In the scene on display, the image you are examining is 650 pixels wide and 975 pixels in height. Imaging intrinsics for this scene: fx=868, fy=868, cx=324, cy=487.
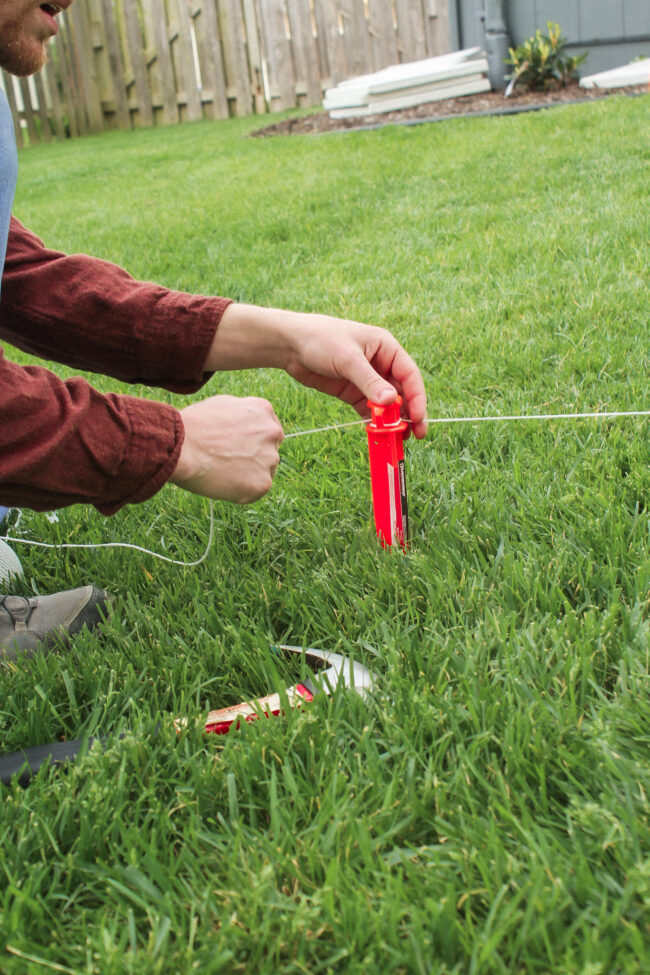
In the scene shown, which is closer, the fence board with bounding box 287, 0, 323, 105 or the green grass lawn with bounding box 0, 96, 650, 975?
the green grass lawn with bounding box 0, 96, 650, 975

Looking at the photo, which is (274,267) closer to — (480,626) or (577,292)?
(577,292)

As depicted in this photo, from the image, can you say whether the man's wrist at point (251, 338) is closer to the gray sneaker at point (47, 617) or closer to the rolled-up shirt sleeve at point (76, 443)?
the rolled-up shirt sleeve at point (76, 443)

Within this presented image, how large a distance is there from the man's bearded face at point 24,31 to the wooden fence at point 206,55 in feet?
30.4

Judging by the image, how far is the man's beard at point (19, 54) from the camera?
5.54ft

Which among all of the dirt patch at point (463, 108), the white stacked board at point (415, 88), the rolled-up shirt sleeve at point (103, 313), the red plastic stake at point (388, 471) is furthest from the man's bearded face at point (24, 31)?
the white stacked board at point (415, 88)

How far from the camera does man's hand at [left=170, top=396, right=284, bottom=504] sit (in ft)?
5.01

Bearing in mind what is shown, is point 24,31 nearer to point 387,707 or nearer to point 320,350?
point 320,350

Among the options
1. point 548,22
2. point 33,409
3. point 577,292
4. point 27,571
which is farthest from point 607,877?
point 548,22

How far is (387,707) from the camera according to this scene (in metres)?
1.38

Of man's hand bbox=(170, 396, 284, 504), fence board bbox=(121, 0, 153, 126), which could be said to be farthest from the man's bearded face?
fence board bbox=(121, 0, 153, 126)

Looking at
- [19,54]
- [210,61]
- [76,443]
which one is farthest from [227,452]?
[210,61]

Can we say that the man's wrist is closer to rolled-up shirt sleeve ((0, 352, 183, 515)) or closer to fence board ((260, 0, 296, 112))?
rolled-up shirt sleeve ((0, 352, 183, 515))

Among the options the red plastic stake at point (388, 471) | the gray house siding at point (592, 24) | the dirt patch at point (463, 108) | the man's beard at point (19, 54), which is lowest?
the red plastic stake at point (388, 471)

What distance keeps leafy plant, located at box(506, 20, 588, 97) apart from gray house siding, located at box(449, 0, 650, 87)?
1.13 ft
